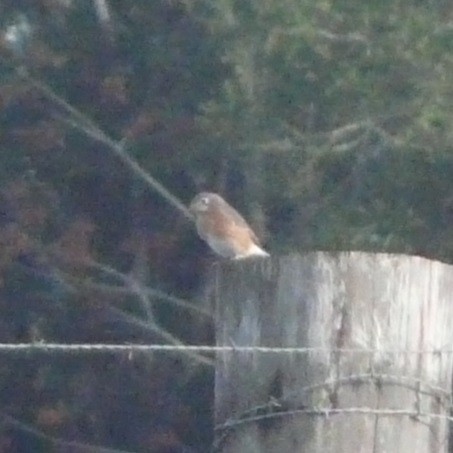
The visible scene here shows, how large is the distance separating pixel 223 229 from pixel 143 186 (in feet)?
12.0

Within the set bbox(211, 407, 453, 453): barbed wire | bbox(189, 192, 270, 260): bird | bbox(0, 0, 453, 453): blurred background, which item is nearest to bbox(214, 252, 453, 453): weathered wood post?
bbox(211, 407, 453, 453): barbed wire

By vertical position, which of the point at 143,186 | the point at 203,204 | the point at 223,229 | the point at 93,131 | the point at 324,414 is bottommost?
the point at 324,414

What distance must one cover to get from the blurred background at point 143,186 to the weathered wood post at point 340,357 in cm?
659

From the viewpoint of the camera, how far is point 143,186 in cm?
1109

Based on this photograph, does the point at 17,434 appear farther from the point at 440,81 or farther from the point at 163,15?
the point at 440,81

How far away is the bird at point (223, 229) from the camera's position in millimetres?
7363

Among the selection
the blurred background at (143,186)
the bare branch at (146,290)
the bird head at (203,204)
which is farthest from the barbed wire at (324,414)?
the bare branch at (146,290)

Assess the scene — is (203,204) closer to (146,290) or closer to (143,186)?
(146,290)

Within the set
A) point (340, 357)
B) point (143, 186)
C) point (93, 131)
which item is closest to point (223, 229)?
point (93, 131)

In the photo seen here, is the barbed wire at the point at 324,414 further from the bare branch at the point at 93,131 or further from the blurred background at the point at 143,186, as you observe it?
the bare branch at the point at 93,131

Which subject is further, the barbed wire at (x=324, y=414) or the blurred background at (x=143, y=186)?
the blurred background at (x=143, y=186)

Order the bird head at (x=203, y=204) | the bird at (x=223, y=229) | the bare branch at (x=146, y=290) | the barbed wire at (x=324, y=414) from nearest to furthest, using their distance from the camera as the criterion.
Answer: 1. the barbed wire at (x=324, y=414)
2. the bird at (x=223, y=229)
3. the bird head at (x=203, y=204)
4. the bare branch at (x=146, y=290)

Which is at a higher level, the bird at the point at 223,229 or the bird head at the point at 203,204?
the bird head at the point at 203,204

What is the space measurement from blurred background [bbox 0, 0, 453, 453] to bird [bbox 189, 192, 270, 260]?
1.89 meters
